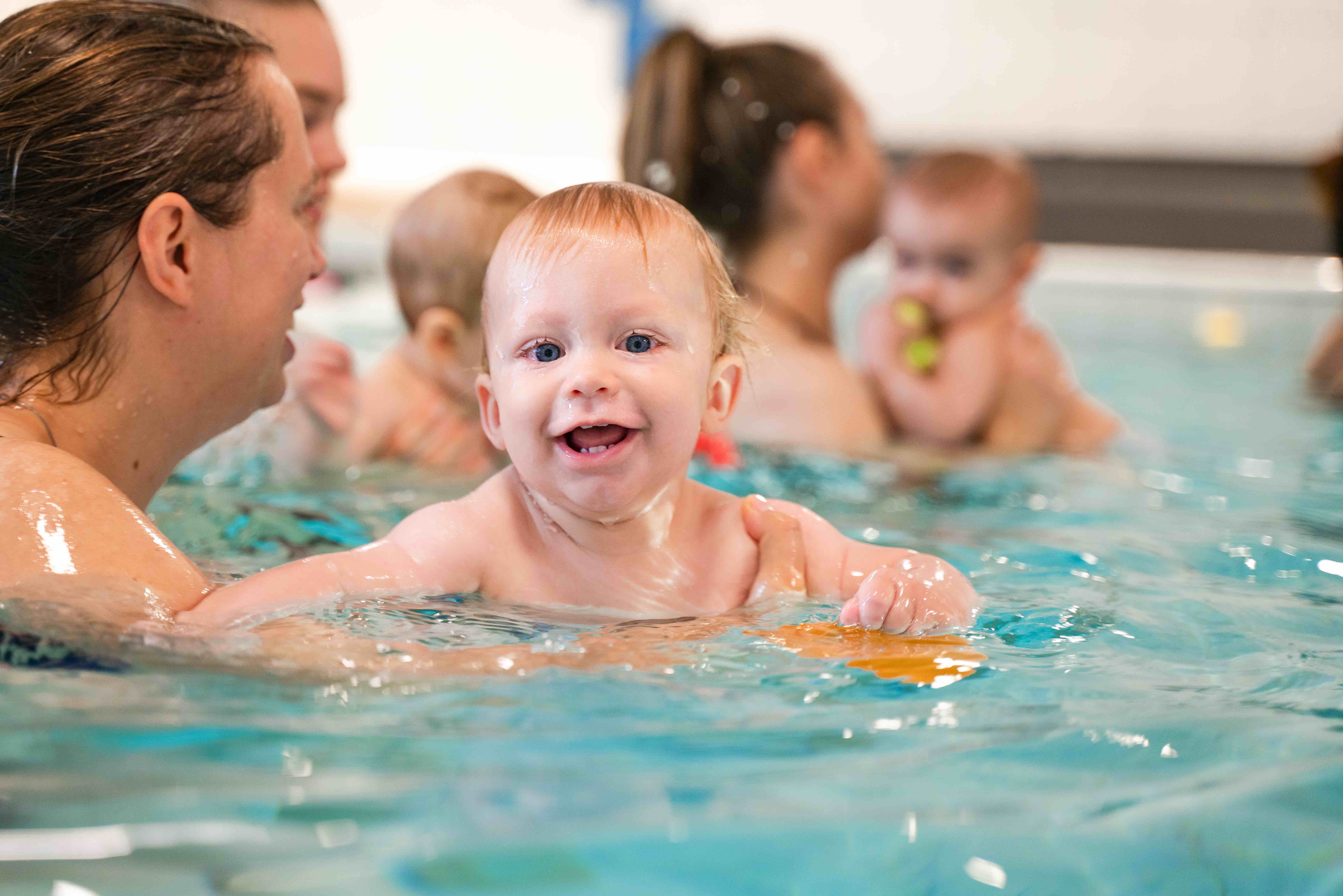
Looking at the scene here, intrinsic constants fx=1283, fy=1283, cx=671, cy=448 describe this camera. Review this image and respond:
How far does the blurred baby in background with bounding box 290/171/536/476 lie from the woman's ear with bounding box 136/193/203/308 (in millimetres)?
870

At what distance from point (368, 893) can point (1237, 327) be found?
6.06 metres

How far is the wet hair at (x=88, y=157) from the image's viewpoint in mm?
1459

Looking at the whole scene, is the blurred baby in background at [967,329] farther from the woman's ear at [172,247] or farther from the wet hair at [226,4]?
the woman's ear at [172,247]

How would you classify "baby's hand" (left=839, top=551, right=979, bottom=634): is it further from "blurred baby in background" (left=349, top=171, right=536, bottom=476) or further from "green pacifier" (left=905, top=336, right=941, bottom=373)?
"green pacifier" (left=905, top=336, right=941, bottom=373)

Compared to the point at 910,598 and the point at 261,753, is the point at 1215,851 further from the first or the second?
the point at 261,753

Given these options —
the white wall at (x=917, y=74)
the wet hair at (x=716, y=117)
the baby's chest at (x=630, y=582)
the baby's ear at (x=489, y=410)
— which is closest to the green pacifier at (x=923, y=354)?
the wet hair at (x=716, y=117)

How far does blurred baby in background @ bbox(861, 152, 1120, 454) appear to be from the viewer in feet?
11.0

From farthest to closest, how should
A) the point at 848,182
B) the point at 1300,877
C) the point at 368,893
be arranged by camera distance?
1. the point at 848,182
2. the point at 1300,877
3. the point at 368,893

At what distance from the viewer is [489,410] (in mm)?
1607

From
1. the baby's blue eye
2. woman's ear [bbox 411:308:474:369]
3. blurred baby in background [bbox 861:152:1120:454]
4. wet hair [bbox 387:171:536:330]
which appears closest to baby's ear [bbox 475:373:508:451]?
the baby's blue eye

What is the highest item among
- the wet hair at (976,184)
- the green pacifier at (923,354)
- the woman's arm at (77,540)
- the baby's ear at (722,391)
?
the wet hair at (976,184)

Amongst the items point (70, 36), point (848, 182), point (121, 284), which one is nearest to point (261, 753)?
point (121, 284)

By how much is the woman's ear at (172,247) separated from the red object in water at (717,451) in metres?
1.25

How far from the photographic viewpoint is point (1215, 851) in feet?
3.29
